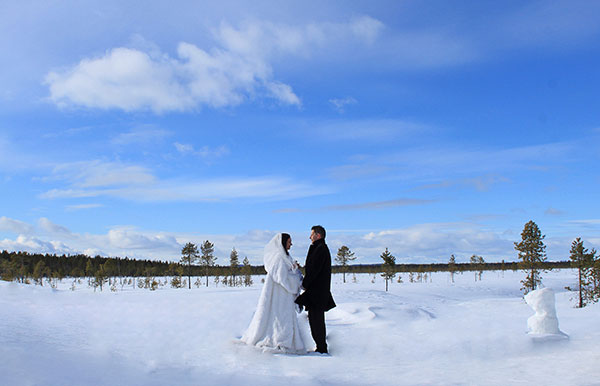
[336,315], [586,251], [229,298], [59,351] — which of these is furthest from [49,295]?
[586,251]

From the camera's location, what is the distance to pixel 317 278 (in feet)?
28.9

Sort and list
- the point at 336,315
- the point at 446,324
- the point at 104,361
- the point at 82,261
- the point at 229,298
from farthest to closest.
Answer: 1. the point at 82,261
2. the point at 229,298
3. the point at 336,315
4. the point at 446,324
5. the point at 104,361

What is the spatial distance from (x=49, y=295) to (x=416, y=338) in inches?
418

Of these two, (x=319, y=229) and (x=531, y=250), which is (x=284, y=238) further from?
(x=531, y=250)

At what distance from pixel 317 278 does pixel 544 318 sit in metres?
5.28

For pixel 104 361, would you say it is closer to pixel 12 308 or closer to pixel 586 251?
pixel 12 308

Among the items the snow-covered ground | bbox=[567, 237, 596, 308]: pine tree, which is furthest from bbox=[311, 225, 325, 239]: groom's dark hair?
bbox=[567, 237, 596, 308]: pine tree

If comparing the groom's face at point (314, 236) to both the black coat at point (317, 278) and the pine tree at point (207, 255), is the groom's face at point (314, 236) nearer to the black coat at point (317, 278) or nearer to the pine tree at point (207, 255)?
the black coat at point (317, 278)

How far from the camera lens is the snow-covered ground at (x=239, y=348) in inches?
256

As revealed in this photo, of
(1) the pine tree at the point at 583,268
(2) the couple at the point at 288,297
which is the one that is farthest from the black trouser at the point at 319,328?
(1) the pine tree at the point at 583,268

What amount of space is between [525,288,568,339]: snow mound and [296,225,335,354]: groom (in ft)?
15.4

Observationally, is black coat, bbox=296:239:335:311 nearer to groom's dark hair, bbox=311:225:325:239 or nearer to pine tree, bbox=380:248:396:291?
groom's dark hair, bbox=311:225:325:239

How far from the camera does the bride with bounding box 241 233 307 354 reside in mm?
8500

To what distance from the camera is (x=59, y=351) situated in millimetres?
7352
